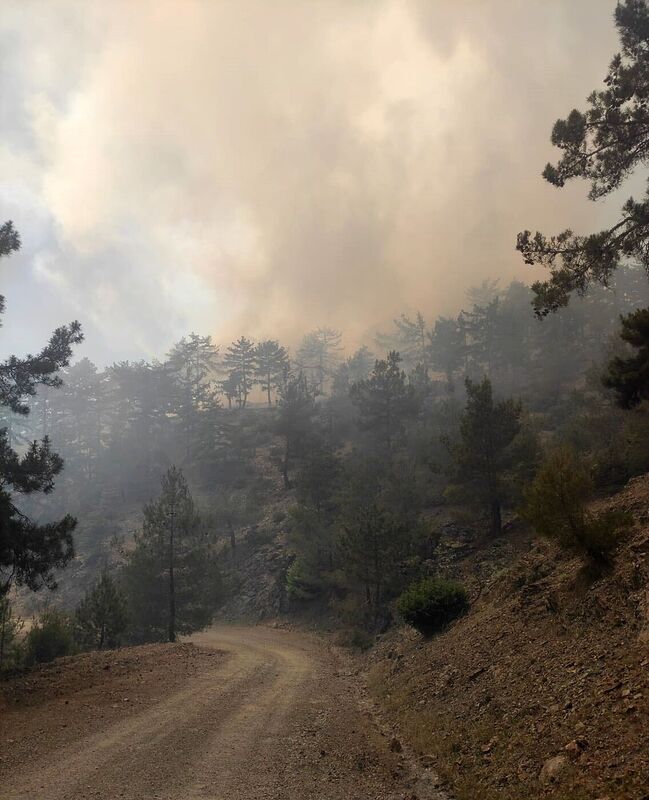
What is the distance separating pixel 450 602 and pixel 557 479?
7568mm

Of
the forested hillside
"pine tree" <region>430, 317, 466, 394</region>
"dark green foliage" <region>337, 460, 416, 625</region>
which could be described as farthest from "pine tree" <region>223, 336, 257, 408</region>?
"dark green foliage" <region>337, 460, 416, 625</region>

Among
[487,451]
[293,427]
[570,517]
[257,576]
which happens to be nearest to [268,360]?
[293,427]

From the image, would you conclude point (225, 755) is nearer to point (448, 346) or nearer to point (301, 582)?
point (301, 582)

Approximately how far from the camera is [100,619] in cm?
2573

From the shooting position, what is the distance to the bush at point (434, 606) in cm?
1689

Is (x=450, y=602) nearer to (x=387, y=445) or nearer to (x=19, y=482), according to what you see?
(x=19, y=482)

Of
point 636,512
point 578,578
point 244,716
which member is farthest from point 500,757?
point 636,512

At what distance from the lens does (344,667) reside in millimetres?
Answer: 21219

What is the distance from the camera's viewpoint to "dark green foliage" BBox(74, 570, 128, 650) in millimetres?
25766

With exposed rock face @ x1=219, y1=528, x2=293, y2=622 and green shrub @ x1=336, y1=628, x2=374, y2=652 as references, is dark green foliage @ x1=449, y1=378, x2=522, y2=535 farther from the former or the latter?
exposed rock face @ x1=219, y1=528, x2=293, y2=622

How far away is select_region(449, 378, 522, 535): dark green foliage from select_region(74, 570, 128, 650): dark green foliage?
19.5 meters

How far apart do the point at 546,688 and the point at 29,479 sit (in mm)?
16601

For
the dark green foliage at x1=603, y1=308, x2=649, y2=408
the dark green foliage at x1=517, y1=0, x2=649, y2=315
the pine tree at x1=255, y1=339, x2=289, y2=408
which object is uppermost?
the pine tree at x1=255, y1=339, x2=289, y2=408

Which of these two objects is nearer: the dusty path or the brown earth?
the brown earth
